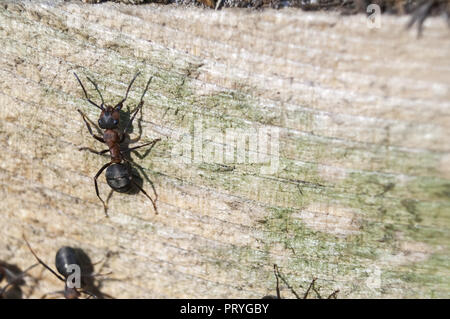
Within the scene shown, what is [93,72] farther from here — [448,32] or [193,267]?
[448,32]

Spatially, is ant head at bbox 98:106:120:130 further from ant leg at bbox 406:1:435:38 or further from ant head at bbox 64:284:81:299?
ant leg at bbox 406:1:435:38

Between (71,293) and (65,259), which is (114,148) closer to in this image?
(65,259)

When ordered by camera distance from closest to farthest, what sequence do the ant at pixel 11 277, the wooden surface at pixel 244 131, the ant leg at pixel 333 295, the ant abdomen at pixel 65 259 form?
the wooden surface at pixel 244 131 → the ant leg at pixel 333 295 → the ant abdomen at pixel 65 259 → the ant at pixel 11 277

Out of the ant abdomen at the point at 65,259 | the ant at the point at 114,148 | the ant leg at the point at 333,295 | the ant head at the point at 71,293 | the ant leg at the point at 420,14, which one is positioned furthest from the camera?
the ant head at the point at 71,293

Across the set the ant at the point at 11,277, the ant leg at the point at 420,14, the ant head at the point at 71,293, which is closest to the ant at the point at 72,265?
the ant head at the point at 71,293

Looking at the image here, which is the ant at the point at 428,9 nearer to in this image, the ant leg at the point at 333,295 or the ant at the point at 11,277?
the ant leg at the point at 333,295

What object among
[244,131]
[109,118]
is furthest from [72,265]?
[244,131]

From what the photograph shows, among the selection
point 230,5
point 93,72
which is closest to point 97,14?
point 93,72
